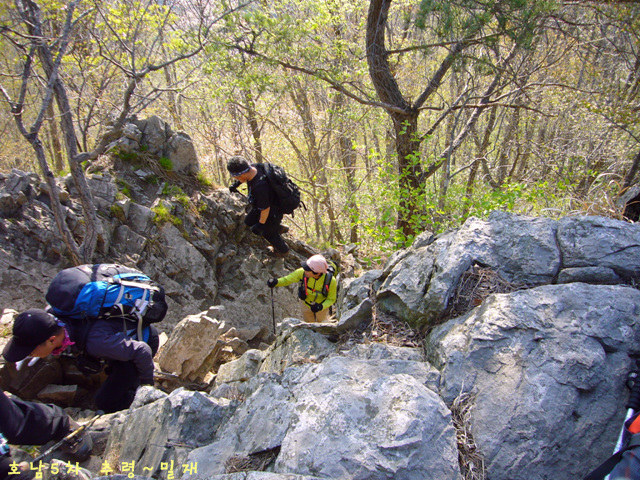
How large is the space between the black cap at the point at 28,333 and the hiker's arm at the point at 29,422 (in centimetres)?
46

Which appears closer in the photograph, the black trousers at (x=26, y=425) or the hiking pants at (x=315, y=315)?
the black trousers at (x=26, y=425)

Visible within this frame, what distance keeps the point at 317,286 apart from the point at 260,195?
172 cm

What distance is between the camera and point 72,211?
6.07 metres

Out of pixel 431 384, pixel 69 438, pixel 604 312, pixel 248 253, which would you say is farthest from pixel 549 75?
pixel 69 438

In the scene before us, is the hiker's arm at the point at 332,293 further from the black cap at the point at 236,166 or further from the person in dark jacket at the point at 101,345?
the person in dark jacket at the point at 101,345

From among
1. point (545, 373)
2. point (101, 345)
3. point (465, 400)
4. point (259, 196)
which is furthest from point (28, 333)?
point (545, 373)

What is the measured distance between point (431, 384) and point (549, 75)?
10.9 m

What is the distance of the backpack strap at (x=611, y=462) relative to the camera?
2.08m

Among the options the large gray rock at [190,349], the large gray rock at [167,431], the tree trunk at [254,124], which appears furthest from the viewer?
the tree trunk at [254,124]

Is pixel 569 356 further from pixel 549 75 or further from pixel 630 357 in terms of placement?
pixel 549 75

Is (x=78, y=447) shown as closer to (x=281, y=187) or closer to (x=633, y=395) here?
(x=281, y=187)

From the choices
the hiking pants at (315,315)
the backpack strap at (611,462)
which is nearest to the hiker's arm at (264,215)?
the hiking pants at (315,315)

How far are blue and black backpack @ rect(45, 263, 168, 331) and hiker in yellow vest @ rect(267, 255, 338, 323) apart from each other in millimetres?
2159

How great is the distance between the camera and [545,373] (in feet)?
8.38
